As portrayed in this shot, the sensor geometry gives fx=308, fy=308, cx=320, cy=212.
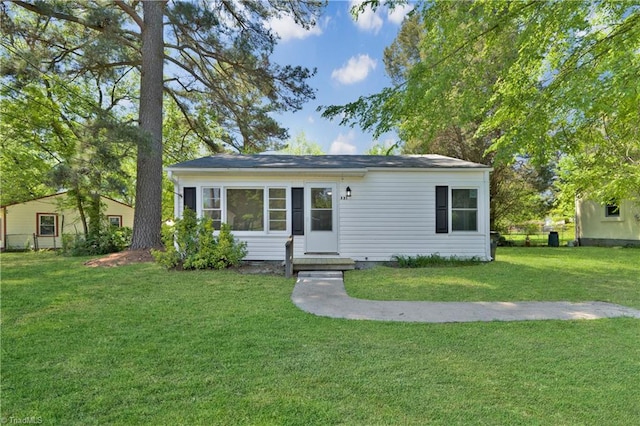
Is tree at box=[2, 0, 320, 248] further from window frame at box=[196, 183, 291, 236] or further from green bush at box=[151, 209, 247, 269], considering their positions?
green bush at box=[151, 209, 247, 269]

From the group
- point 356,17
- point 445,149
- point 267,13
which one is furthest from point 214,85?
point 445,149

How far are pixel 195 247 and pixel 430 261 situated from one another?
251 inches

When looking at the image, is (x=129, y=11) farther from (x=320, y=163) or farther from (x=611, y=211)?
(x=611, y=211)

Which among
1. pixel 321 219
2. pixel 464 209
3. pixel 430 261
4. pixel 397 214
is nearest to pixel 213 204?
pixel 321 219

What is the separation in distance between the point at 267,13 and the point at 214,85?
11.9ft

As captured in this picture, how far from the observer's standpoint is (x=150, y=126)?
1068cm

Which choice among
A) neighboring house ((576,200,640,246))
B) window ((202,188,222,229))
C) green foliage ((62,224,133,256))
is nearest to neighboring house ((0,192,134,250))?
green foliage ((62,224,133,256))

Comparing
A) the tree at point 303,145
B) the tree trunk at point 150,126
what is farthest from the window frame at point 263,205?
the tree at point 303,145

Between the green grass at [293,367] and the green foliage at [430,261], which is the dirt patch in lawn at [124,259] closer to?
the green grass at [293,367]

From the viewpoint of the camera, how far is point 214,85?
41.8 ft

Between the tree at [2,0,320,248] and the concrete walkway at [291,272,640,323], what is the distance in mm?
6739

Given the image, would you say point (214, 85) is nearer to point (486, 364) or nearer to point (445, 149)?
point (445, 149)

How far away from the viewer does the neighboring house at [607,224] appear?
14.0 m

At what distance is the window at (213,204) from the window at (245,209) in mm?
268
